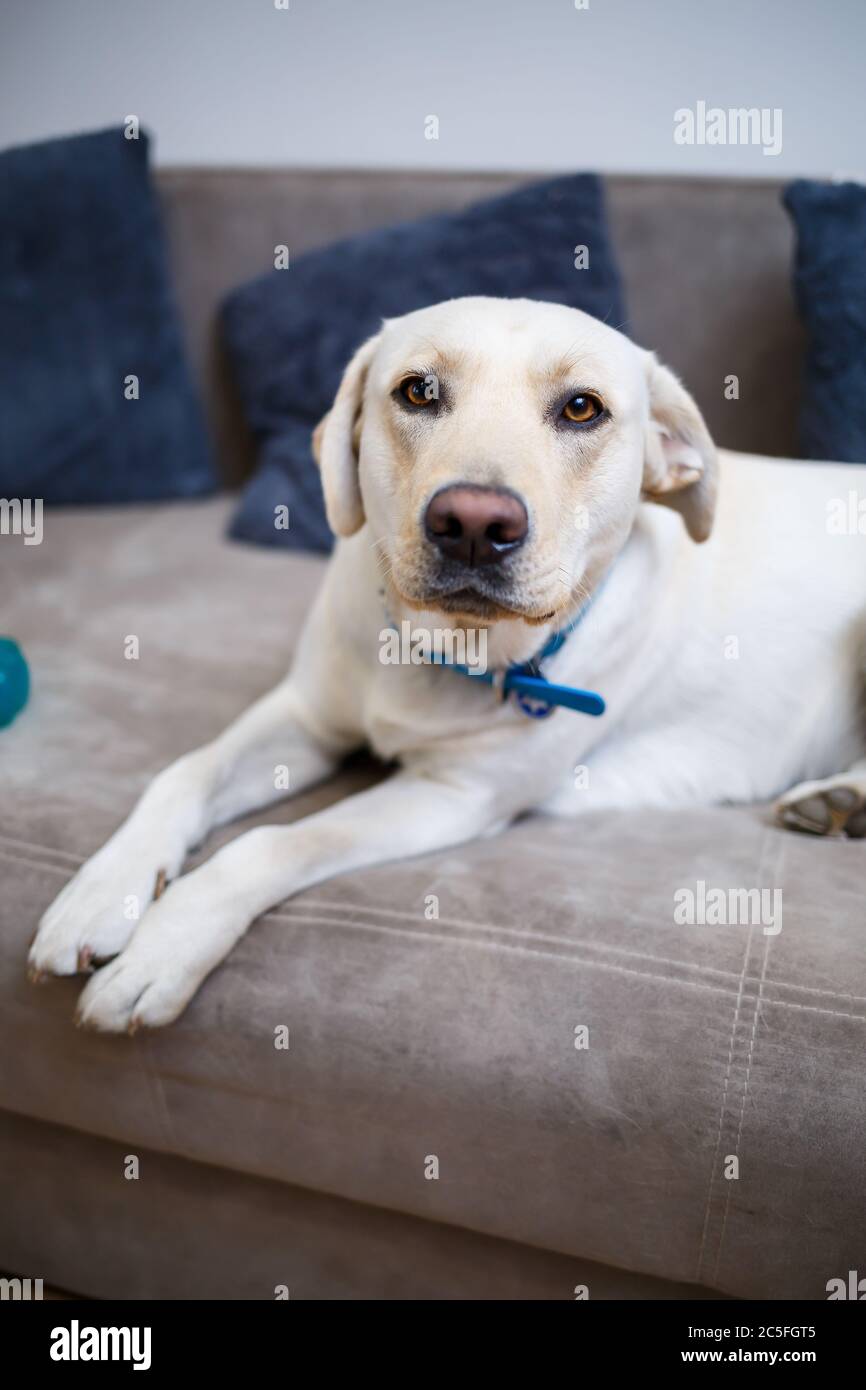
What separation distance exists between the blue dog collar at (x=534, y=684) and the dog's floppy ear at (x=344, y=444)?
0.84 feet

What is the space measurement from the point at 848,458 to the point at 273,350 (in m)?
1.37

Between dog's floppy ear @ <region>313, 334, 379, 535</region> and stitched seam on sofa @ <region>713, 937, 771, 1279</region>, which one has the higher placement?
dog's floppy ear @ <region>313, 334, 379, 535</region>

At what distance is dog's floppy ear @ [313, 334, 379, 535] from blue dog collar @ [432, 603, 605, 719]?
26 centimetres

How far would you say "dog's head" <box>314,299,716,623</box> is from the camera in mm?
1301

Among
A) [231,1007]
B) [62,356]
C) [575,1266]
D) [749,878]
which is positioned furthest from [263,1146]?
[62,356]

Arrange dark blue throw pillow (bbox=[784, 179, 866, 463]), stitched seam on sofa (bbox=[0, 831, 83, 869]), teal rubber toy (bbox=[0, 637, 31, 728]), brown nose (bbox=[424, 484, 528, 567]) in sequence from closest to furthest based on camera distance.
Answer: brown nose (bbox=[424, 484, 528, 567]) < stitched seam on sofa (bbox=[0, 831, 83, 869]) < teal rubber toy (bbox=[0, 637, 31, 728]) < dark blue throw pillow (bbox=[784, 179, 866, 463])

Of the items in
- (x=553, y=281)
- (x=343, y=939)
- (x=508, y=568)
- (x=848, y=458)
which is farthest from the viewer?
(x=553, y=281)

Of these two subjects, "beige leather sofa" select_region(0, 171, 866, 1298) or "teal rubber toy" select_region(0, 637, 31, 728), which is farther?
"teal rubber toy" select_region(0, 637, 31, 728)

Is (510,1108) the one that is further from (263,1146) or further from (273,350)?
(273,350)

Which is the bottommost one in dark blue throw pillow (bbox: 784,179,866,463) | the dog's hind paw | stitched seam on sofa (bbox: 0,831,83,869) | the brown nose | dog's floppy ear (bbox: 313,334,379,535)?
stitched seam on sofa (bbox: 0,831,83,869)

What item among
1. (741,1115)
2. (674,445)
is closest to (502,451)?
(674,445)

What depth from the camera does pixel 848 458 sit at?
7.31 ft

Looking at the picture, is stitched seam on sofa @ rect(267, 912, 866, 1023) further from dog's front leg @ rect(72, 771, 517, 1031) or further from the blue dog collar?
the blue dog collar

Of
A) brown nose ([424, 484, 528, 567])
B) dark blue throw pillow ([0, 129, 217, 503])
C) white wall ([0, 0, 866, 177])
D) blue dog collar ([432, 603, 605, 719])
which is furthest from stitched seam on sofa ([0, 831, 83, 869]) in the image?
white wall ([0, 0, 866, 177])
